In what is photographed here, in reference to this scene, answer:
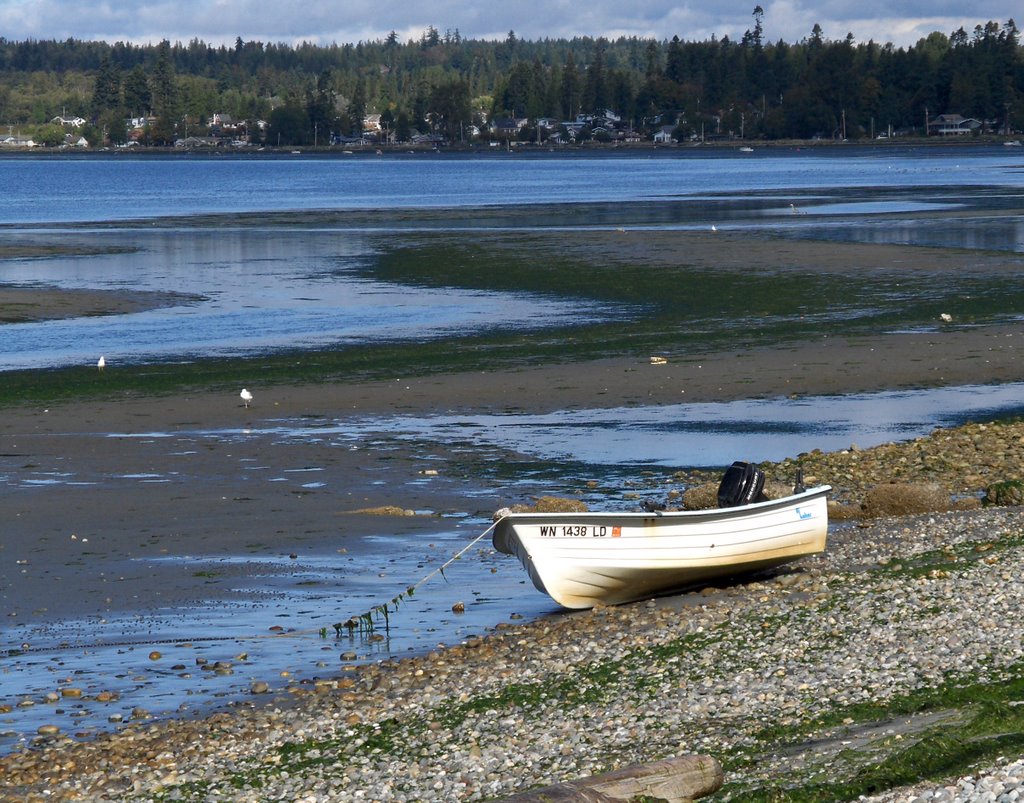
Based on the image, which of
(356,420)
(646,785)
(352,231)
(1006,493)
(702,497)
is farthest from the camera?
(352,231)

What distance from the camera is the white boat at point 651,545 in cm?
1371

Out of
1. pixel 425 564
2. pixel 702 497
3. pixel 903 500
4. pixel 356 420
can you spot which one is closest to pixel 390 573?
pixel 425 564

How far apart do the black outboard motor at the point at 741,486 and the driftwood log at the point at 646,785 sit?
6.34 meters

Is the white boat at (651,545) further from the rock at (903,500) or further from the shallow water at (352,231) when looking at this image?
the shallow water at (352,231)

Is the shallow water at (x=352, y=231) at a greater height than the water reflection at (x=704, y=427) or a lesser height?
greater

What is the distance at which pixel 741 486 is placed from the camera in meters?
14.9

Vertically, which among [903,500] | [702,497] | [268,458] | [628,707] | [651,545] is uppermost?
[651,545]

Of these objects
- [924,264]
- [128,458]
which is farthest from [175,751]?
[924,264]

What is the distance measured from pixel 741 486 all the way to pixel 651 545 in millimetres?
1395

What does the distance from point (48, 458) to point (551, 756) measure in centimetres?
1381

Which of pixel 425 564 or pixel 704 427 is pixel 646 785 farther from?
pixel 704 427

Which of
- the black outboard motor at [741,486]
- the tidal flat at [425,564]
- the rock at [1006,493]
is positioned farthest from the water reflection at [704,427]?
the black outboard motor at [741,486]

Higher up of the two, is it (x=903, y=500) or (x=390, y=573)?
(x=903, y=500)

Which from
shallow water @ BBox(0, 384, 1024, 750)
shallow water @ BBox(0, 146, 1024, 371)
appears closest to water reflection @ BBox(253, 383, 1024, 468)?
shallow water @ BBox(0, 384, 1024, 750)
